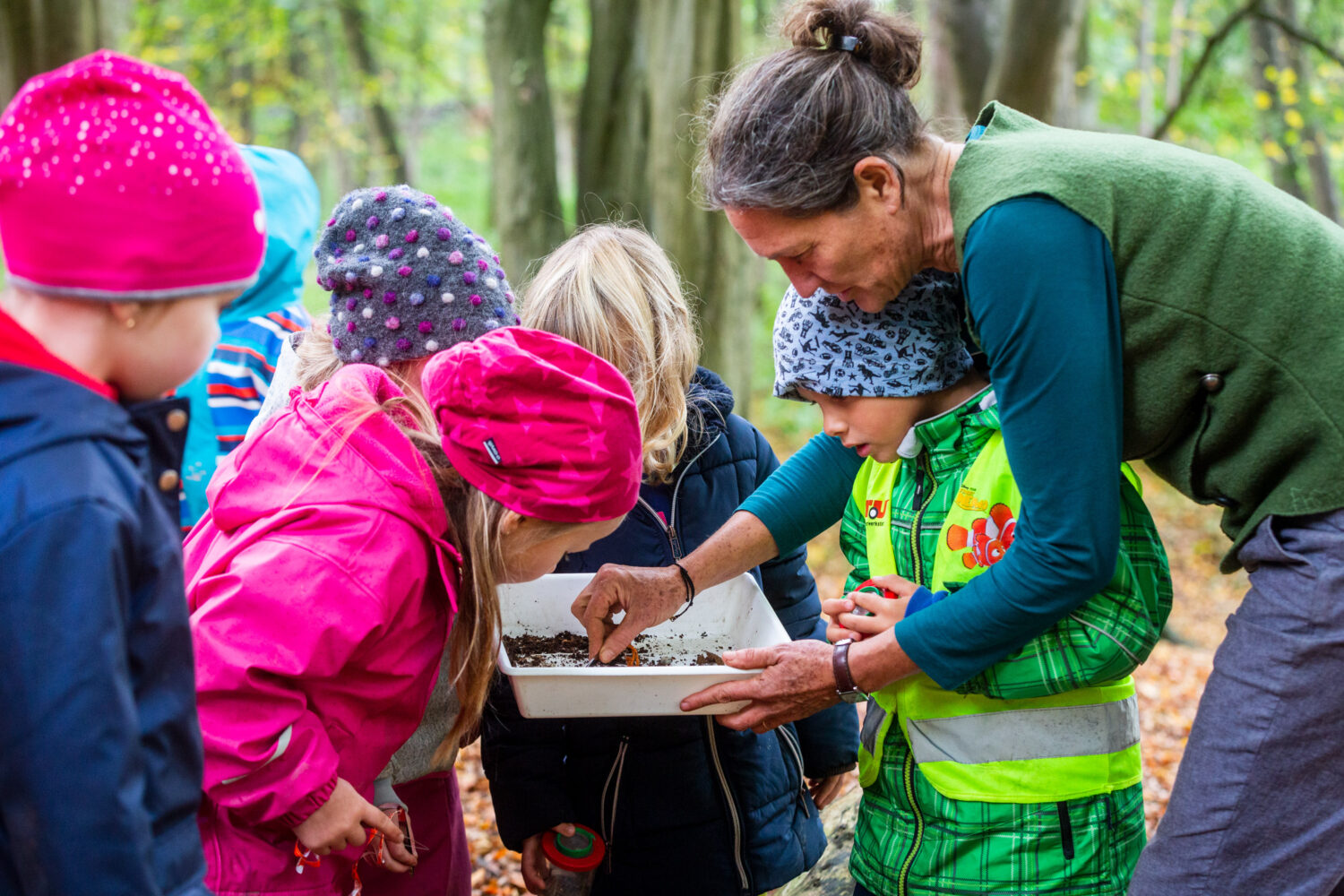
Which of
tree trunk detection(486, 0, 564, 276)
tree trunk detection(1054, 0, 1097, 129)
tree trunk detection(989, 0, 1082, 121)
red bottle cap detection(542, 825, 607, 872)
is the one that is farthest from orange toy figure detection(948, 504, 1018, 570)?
tree trunk detection(486, 0, 564, 276)

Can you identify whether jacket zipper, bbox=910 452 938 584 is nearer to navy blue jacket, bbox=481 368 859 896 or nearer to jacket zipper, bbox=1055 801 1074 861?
jacket zipper, bbox=1055 801 1074 861

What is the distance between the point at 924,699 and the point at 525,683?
2.43 ft

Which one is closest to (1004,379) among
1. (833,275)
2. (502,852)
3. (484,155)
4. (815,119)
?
(833,275)

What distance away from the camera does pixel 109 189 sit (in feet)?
3.69

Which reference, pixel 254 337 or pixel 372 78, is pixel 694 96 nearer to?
pixel 254 337

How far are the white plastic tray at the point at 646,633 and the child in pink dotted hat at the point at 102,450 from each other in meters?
0.77

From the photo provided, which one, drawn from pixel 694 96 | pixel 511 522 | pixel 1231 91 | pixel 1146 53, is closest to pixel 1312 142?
pixel 1231 91

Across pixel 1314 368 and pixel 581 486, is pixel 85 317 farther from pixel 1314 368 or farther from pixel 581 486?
pixel 1314 368

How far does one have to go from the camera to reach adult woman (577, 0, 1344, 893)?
1654mm

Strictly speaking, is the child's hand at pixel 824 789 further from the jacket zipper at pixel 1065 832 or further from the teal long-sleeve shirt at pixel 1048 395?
the teal long-sleeve shirt at pixel 1048 395

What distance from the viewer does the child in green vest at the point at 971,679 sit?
191 cm

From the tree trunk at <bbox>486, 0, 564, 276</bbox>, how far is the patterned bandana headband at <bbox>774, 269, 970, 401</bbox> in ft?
20.2

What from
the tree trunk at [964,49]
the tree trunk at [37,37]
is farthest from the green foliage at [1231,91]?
the tree trunk at [37,37]

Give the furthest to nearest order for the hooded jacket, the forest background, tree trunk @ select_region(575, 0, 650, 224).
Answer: tree trunk @ select_region(575, 0, 650, 224), the forest background, the hooded jacket
